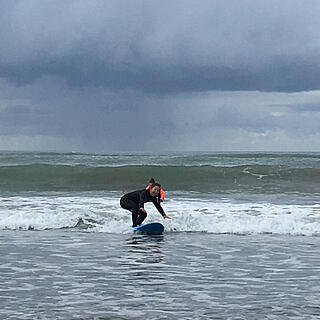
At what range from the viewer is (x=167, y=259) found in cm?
1338

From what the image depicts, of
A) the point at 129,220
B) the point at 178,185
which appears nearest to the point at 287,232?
the point at 129,220

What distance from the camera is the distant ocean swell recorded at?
33.3 meters

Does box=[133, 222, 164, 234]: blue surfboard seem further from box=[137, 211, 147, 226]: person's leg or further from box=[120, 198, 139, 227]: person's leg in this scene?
box=[120, 198, 139, 227]: person's leg

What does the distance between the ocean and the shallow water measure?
0.02m

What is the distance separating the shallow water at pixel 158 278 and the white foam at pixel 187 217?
1863mm

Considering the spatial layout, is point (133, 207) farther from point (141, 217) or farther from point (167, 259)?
point (167, 259)

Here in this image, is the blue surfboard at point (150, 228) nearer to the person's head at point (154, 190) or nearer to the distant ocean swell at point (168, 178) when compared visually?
the person's head at point (154, 190)

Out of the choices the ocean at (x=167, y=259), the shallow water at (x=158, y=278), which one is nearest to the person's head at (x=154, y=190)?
the ocean at (x=167, y=259)

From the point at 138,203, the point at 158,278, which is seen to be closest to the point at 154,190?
the point at 138,203

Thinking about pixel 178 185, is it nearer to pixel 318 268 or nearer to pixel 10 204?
pixel 10 204

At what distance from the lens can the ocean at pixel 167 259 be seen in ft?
30.9

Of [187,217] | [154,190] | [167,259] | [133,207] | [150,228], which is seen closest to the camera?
[167,259]

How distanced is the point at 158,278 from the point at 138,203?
7.01 meters

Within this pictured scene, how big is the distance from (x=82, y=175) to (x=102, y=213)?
18.3 m
